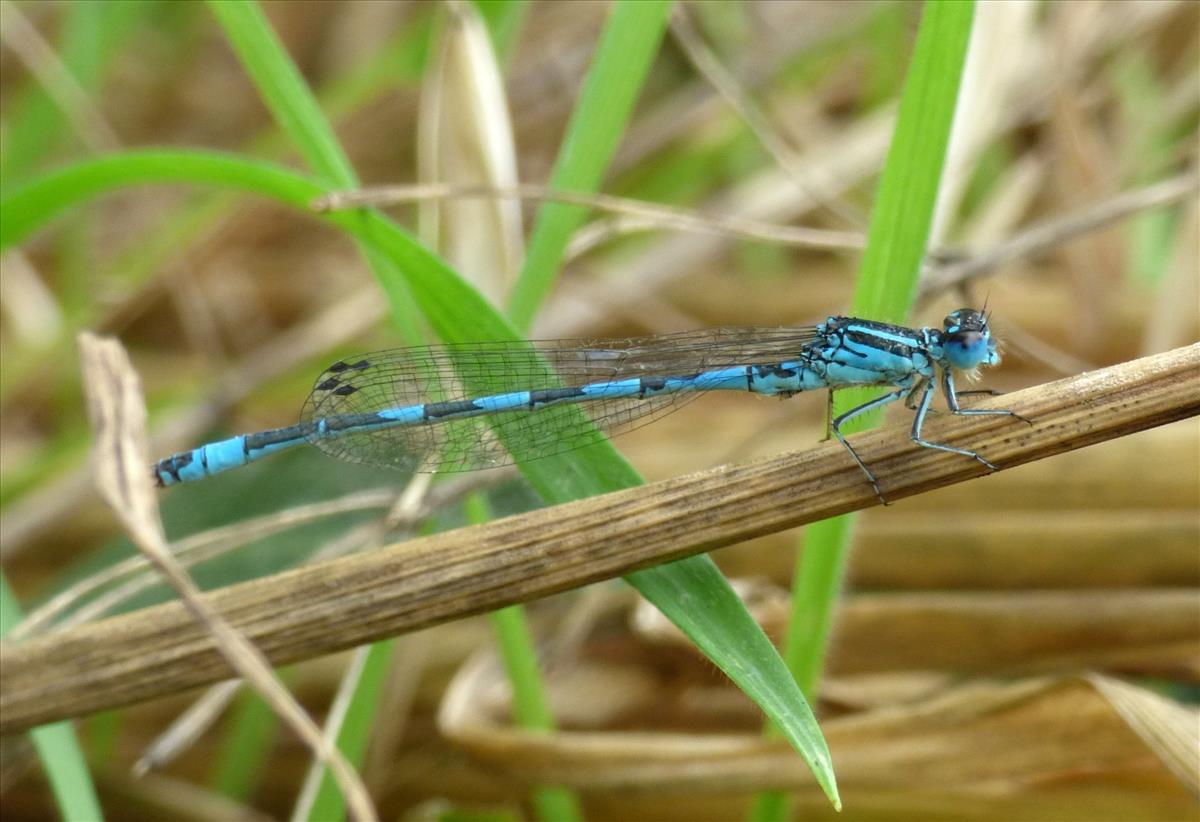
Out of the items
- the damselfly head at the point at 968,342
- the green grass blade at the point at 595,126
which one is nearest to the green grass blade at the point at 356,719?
the green grass blade at the point at 595,126

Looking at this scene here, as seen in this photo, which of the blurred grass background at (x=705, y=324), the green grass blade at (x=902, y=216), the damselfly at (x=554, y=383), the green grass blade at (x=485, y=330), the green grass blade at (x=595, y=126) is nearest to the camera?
the green grass blade at (x=485, y=330)

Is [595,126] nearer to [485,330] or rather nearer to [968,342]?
[485,330]

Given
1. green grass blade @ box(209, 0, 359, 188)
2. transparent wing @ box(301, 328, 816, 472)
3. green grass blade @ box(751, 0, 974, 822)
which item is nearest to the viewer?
green grass blade @ box(751, 0, 974, 822)

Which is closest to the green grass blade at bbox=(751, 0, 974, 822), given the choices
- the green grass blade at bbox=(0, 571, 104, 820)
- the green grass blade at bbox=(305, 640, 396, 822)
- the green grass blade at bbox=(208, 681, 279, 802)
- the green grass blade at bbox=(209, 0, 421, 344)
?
the green grass blade at bbox=(305, 640, 396, 822)

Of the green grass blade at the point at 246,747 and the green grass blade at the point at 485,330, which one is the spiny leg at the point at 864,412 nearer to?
the green grass blade at the point at 485,330

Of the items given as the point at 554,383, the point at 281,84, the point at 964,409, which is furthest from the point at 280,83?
the point at 964,409

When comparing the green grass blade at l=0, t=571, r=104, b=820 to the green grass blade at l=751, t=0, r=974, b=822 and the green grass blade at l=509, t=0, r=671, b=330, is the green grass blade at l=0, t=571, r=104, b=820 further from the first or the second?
the green grass blade at l=751, t=0, r=974, b=822

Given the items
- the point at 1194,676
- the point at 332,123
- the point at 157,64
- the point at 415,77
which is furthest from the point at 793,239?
the point at 157,64

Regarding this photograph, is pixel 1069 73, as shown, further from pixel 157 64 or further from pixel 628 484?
pixel 157 64

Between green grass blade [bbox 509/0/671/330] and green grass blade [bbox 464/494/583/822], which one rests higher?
green grass blade [bbox 509/0/671/330]
